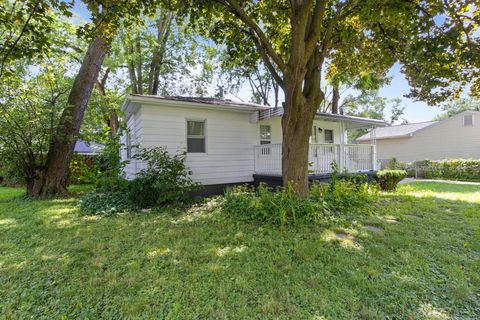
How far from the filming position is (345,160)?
9398 mm

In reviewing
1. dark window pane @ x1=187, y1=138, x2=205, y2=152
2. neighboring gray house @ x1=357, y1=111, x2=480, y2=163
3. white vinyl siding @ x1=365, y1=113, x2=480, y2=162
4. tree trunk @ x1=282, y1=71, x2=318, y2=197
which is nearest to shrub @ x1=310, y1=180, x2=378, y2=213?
tree trunk @ x1=282, y1=71, x2=318, y2=197

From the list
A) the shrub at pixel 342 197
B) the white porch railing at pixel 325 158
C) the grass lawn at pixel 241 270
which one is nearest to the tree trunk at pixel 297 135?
the shrub at pixel 342 197

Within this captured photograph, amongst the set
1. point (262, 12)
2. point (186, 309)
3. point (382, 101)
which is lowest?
point (186, 309)

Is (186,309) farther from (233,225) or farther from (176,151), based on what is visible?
(176,151)

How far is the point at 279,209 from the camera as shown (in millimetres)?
4918

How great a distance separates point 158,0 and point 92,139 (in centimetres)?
735

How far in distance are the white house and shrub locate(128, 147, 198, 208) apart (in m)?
0.83

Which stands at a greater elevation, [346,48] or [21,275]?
[346,48]

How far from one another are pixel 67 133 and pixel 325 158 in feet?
30.4

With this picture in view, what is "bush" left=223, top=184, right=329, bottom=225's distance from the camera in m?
4.79

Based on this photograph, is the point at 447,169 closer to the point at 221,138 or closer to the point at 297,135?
the point at 297,135

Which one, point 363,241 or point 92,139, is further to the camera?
point 92,139

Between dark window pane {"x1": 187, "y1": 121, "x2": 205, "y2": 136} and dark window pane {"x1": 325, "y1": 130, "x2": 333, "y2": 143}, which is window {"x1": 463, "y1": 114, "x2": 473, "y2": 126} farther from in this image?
dark window pane {"x1": 187, "y1": 121, "x2": 205, "y2": 136}

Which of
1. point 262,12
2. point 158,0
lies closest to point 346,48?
point 262,12
